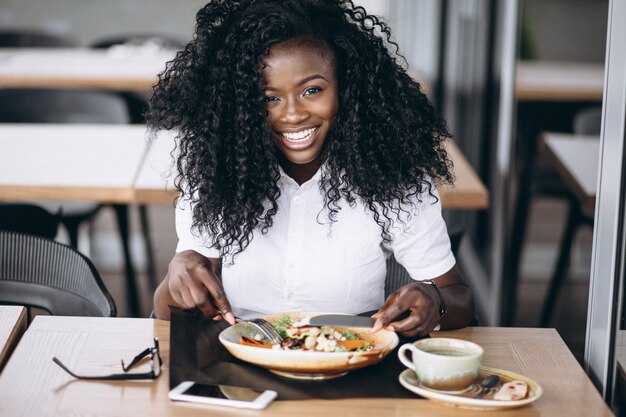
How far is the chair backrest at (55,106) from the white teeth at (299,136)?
1.96 m

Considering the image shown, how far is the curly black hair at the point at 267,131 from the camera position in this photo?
1730mm

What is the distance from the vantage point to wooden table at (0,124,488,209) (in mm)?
2541

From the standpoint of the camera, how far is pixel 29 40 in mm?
5508

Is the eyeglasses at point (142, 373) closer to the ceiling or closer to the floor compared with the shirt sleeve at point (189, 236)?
closer to the floor

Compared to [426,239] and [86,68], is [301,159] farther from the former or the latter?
[86,68]

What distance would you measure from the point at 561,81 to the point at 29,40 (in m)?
3.33

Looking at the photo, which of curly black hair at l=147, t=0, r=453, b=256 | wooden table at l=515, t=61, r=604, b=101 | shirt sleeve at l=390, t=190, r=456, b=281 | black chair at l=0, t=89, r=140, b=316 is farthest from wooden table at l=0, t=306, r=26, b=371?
wooden table at l=515, t=61, r=604, b=101

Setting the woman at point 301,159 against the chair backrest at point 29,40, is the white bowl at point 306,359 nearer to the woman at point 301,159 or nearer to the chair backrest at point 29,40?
the woman at point 301,159

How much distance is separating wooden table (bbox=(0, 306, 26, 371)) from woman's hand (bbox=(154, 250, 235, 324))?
27 centimetres

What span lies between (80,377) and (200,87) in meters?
0.62

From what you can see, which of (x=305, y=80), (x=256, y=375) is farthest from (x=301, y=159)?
(x=256, y=375)

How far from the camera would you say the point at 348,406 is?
51.7 inches

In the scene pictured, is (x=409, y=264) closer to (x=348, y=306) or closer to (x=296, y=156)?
(x=348, y=306)

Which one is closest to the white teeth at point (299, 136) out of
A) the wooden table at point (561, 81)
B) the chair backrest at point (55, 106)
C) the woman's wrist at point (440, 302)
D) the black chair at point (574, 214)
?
the woman's wrist at point (440, 302)
